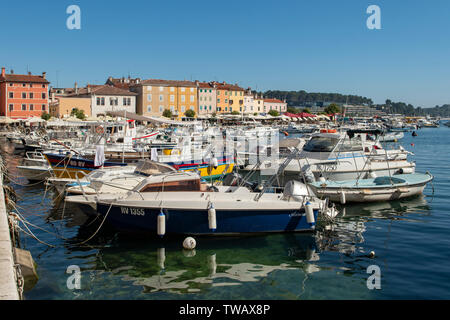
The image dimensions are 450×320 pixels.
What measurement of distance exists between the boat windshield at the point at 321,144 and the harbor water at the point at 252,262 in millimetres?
7110

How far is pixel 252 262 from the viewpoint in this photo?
452 inches

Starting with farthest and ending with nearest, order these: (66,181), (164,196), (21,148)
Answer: (21,148) → (66,181) → (164,196)

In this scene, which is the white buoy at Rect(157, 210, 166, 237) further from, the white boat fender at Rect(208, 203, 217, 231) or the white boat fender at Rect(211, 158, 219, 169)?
the white boat fender at Rect(211, 158, 219, 169)

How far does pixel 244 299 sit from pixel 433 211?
1192 cm

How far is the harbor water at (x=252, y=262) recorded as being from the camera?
378 inches

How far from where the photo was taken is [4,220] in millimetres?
11750

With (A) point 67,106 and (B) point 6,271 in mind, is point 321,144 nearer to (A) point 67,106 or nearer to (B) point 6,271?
(B) point 6,271

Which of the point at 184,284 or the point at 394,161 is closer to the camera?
the point at 184,284

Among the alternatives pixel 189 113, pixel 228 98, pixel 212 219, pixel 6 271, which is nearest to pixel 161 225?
pixel 212 219

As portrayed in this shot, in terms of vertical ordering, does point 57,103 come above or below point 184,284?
above

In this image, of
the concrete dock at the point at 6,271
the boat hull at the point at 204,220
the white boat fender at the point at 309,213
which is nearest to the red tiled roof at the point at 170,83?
the boat hull at the point at 204,220

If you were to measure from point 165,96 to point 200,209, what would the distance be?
263ft
